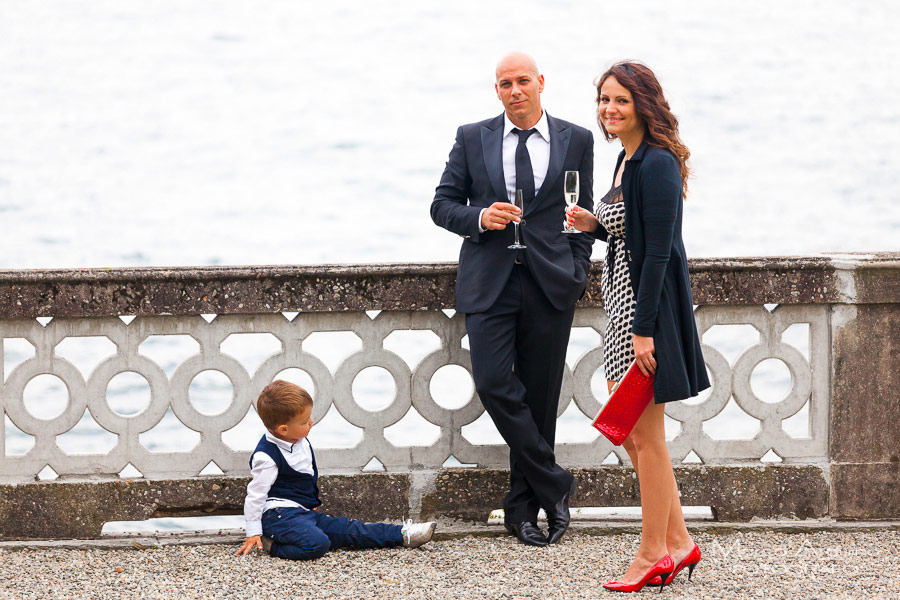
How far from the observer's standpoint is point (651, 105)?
12.1 ft

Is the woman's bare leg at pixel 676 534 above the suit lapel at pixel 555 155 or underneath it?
underneath

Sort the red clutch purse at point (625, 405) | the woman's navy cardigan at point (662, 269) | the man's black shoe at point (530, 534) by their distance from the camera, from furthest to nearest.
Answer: the man's black shoe at point (530, 534) < the red clutch purse at point (625, 405) < the woman's navy cardigan at point (662, 269)

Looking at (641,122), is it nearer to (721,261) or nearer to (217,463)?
(721,261)

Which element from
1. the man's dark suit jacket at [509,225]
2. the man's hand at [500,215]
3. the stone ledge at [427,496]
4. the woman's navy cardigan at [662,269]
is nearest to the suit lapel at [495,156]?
the man's dark suit jacket at [509,225]

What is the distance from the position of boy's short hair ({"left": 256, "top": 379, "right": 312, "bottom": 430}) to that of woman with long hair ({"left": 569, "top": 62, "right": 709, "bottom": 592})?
1.29m

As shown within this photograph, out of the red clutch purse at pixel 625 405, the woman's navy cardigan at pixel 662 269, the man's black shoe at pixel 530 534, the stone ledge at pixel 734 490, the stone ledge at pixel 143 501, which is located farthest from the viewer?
the stone ledge at pixel 734 490

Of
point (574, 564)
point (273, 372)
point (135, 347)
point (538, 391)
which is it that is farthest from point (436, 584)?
point (135, 347)

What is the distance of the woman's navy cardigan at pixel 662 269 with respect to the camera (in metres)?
3.61

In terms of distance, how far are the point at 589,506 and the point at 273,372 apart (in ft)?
5.20

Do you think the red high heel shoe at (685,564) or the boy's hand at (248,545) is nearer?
the red high heel shoe at (685,564)

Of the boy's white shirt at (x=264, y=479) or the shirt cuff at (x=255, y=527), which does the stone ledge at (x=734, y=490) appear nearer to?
the boy's white shirt at (x=264, y=479)

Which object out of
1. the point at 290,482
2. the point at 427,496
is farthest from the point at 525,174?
the point at 290,482

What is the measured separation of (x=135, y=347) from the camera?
4.64 metres

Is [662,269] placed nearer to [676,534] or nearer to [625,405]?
[625,405]
